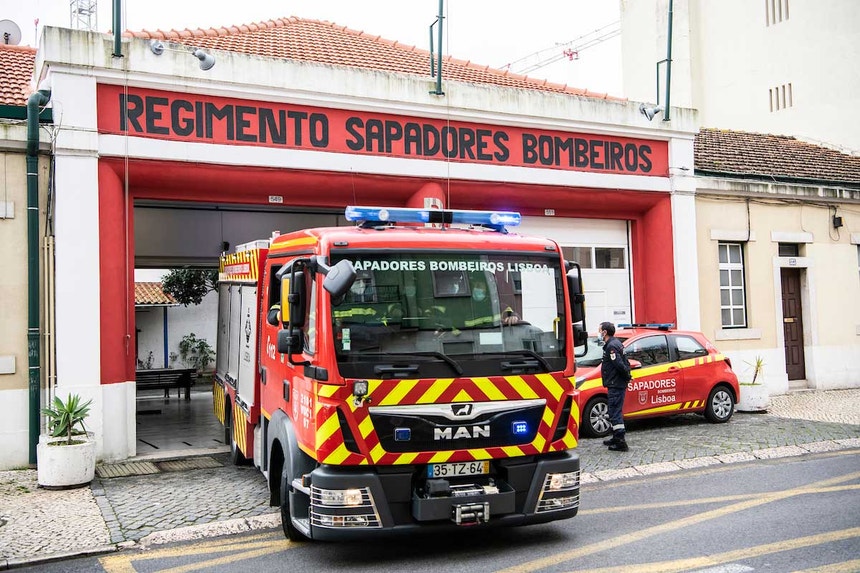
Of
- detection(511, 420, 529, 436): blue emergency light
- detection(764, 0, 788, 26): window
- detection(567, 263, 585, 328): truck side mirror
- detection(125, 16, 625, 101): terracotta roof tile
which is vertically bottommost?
detection(511, 420, 529, 436): blue emergency light

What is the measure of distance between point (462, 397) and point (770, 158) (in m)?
15.0

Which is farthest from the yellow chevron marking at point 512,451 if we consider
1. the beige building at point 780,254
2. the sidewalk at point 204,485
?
the beige building at point 780,254

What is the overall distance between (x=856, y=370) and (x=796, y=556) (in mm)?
13276

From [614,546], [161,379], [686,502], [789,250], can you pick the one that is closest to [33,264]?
[161,379]

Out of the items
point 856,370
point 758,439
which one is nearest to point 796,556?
point 758,439

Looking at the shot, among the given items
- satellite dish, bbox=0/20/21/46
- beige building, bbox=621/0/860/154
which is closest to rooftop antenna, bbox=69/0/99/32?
satellite dish, bbox=0/20/21/46

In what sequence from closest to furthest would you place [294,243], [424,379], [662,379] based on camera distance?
[424,379], [294,243], [662,379]

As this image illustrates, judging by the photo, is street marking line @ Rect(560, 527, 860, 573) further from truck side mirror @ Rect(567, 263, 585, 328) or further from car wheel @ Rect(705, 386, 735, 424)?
car wheel @ Rect(705, 386, 735, 424)

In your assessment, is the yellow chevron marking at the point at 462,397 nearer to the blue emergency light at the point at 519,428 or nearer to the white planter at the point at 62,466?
A: the blue emergency light at the point at 519,428

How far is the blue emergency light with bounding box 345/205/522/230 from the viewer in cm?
664

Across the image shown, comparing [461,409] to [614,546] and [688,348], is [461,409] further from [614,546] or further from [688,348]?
[688,348]

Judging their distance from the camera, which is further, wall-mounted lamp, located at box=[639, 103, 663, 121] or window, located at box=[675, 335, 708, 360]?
wall-mounted lamp, located at box=[639, 103, 663, 121]

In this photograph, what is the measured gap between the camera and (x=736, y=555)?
6160 mm

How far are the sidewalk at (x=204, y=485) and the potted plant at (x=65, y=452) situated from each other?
143 millimetres
